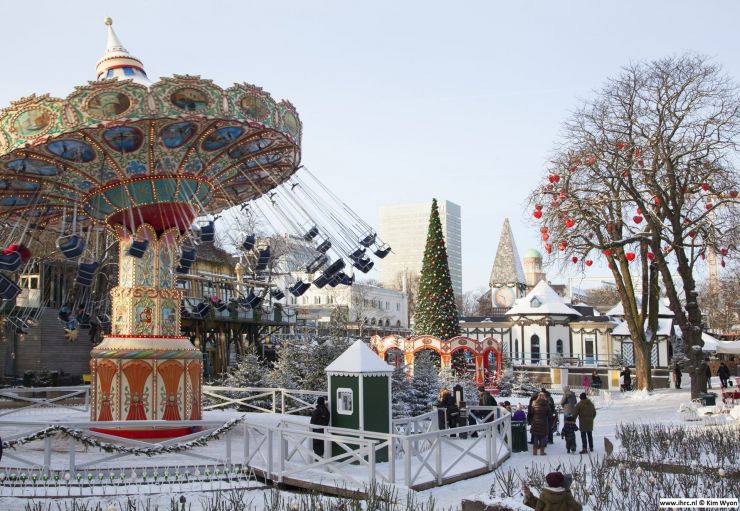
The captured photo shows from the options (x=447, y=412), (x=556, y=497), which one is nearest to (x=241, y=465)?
(x=447, y=412)

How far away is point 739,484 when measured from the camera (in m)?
11.1

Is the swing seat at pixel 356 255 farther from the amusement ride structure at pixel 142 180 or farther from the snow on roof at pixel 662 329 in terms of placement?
the snow on roof at pixel 662 329

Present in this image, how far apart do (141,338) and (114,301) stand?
118cm

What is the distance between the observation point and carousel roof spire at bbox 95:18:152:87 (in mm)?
17875

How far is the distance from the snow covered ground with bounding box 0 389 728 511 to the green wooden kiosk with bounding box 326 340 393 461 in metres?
2.08

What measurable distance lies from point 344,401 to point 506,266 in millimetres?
90838

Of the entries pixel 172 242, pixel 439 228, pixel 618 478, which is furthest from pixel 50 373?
pixel 618 478

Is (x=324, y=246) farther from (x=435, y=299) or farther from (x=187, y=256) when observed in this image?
(x=435, y=299)

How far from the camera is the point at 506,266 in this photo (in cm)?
10394

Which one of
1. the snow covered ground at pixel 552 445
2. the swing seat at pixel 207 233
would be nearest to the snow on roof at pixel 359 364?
the snow covered ground at pixel 552 445

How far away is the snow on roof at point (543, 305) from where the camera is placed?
50756 mm

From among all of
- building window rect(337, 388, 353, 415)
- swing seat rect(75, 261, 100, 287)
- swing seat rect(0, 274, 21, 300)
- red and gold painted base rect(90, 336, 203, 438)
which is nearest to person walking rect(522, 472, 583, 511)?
building window rect(337, 388, 353, 415)

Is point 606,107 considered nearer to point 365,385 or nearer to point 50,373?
point 365,385

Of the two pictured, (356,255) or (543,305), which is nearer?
(356,255)
